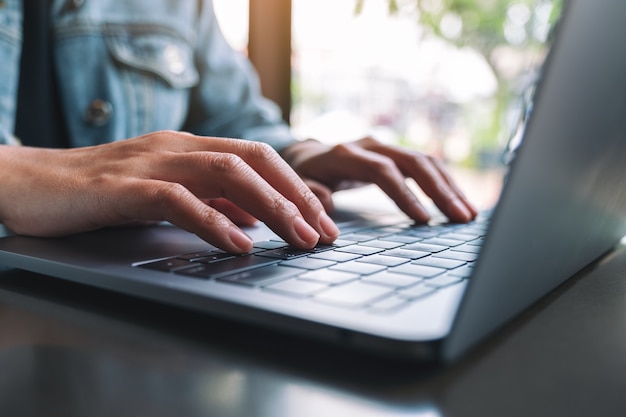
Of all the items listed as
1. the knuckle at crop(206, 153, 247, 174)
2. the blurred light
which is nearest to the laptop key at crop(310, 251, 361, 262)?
the knuckle at crop(206, 153, 247, 174)

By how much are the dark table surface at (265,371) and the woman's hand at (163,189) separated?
0.39 feet

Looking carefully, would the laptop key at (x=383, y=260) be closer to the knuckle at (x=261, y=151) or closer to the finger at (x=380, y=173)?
the knuckle at (x=261, y=151)

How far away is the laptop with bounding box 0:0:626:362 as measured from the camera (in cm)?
24

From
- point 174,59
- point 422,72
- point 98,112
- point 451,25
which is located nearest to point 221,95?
point 174,59

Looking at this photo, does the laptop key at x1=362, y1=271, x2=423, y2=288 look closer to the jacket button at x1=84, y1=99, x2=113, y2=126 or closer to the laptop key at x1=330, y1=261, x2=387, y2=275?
the laptop key at x1=330, y1=261, x2=387, y2=275

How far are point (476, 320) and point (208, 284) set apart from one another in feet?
0.51

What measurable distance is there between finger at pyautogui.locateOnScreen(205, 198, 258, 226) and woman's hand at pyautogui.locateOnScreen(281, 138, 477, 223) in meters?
0.15

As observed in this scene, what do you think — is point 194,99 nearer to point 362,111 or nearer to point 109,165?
point 109,165

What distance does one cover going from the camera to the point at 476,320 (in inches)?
10.3

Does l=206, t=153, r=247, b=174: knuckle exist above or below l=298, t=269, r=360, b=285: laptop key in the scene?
above

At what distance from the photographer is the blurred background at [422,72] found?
227 centimetres

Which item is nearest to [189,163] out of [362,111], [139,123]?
[139,123]

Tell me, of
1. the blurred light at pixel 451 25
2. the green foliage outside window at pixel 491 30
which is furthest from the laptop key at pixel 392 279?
the blurred light at pixel 451 25

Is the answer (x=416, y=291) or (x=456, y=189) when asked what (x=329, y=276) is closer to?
(x=416, y=291)
